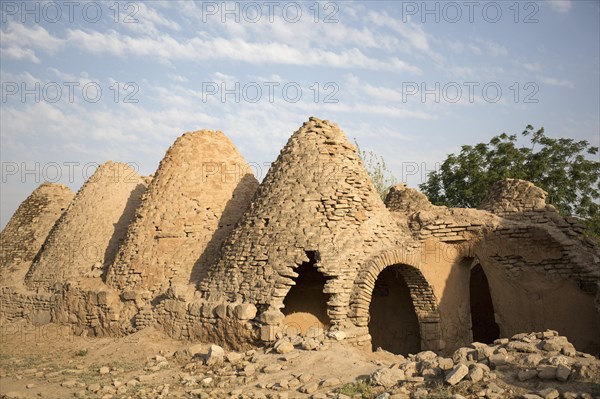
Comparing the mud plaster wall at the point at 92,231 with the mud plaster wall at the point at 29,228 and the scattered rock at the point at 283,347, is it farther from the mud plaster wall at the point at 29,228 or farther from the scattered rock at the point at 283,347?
the scattered rock at the point at 283,347

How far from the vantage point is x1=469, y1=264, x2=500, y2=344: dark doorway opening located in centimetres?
1255

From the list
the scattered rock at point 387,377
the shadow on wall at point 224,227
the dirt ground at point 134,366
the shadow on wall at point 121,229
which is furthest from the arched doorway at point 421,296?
the shadow on wall at point 121,229

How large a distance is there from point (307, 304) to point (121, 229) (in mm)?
7126

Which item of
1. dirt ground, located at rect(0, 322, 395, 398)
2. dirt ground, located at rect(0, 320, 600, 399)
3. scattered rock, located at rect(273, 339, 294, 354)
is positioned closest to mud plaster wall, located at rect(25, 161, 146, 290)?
dirt ground, located at rect(0, 322, 395, 398)

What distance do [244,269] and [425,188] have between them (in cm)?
1530

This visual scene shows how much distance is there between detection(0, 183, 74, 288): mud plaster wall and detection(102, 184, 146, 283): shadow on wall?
3.79 metres

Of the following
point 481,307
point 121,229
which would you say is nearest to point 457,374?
point 481,307

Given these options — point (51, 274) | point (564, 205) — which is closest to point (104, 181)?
point (51, 274)

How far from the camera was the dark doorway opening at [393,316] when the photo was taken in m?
11.6

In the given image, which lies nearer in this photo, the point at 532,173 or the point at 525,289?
the point at 525,289

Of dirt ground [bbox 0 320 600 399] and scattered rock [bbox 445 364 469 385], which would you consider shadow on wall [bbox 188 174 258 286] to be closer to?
dirt ground [bbox 0 320 600 399]

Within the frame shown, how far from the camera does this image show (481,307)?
1266 cm

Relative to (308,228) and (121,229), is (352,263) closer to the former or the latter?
(308,228)

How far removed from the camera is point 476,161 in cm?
2128
